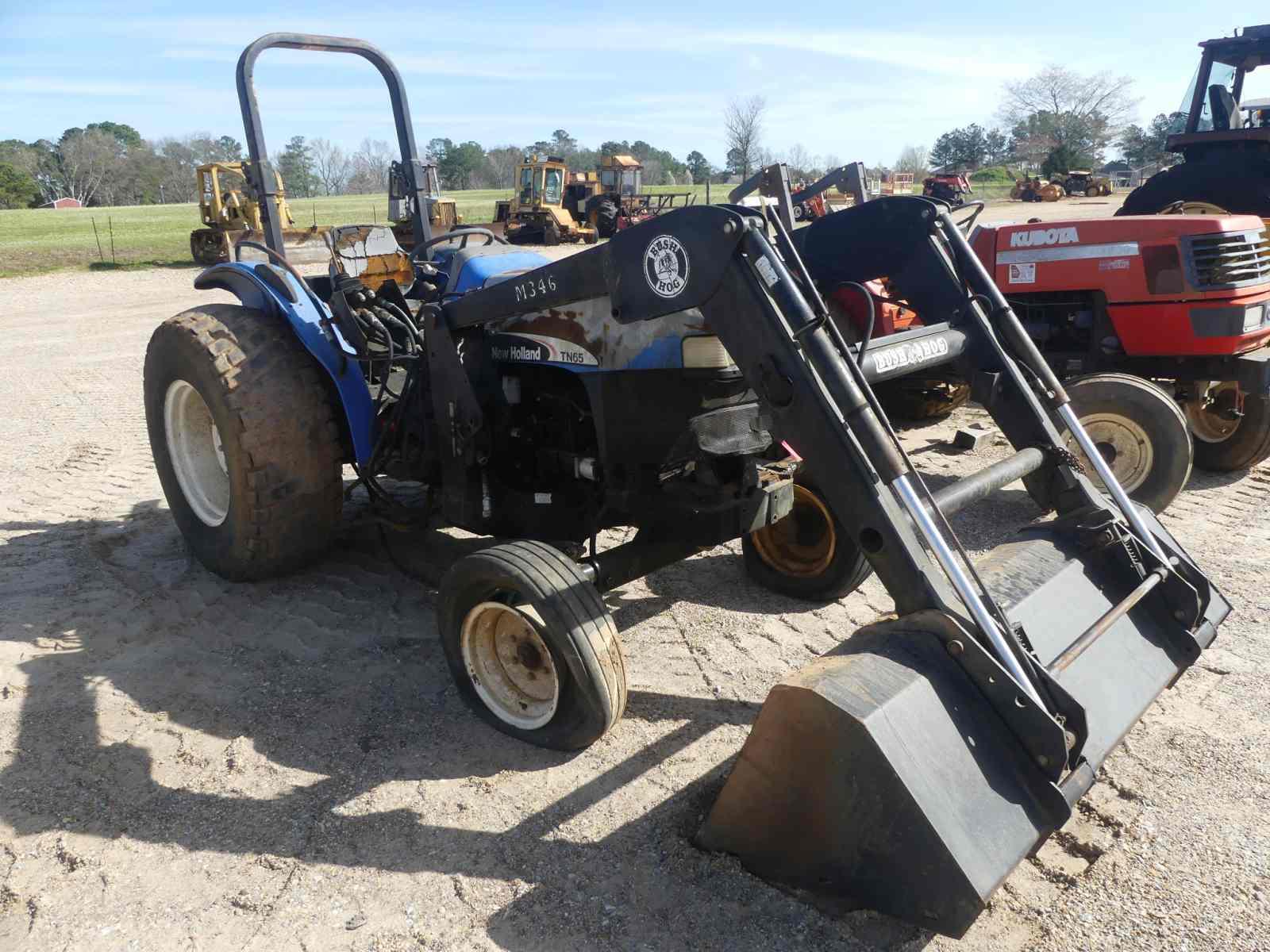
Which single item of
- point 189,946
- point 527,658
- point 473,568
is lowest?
point 189,946

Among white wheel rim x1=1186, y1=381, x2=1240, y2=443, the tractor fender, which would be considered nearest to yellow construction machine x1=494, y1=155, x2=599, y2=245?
white wheel rim x1=1186, y1=381, x2=1240, y2=443

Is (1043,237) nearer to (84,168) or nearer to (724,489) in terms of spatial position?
(724,489)

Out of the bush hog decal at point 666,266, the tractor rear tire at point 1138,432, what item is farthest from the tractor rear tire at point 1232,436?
the bush hog decal at point 666,266

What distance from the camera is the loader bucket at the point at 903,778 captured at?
2.06 meters

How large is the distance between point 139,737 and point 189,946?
111 cm

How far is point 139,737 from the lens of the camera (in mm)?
3184

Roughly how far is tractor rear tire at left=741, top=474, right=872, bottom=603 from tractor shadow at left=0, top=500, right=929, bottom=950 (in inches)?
38.3

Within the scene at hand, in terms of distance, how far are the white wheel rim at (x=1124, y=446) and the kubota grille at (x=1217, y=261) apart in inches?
42.1

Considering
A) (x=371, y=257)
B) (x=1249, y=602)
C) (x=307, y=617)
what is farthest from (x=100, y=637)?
(x=1249, y=602)

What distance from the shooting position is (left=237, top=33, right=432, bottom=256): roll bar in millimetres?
4078

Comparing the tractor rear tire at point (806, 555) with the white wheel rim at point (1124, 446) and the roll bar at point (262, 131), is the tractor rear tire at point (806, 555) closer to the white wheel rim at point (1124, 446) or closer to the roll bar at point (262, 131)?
the white wheel rim at point (1124, 446)

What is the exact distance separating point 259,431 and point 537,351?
1.27 meters

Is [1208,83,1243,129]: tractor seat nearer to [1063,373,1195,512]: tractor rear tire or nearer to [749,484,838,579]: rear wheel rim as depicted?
[1063,373,1195,512]: tractor rear tire

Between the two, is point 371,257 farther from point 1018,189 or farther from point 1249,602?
point 1018,189
